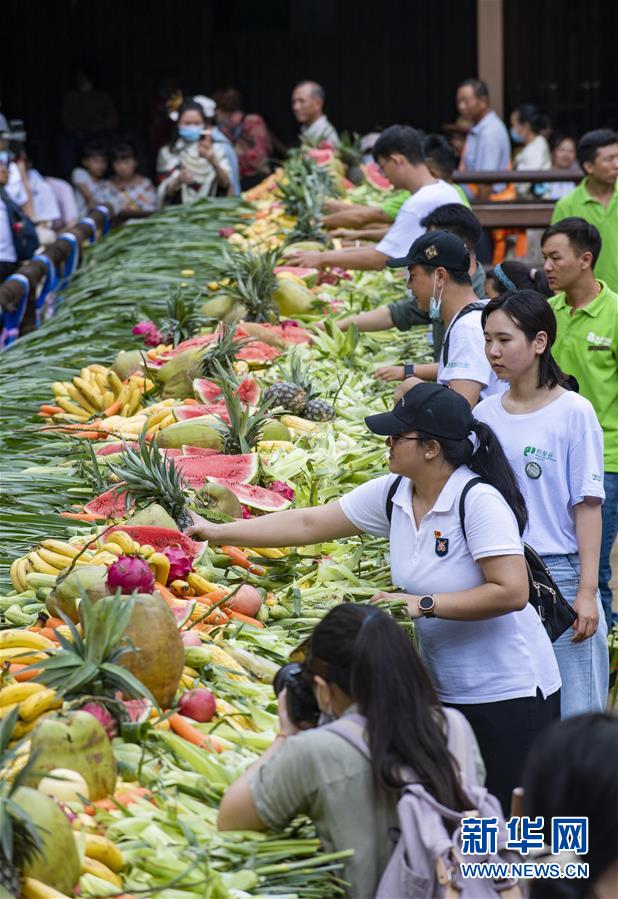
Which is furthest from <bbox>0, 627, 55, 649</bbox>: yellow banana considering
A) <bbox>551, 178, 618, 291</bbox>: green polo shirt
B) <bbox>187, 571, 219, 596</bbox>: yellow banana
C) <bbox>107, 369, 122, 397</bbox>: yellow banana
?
<bbox>551, 178, 618, 291</bbox>: green polo shirt

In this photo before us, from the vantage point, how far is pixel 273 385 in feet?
19.7

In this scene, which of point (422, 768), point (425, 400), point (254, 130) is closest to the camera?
point (422, 768)

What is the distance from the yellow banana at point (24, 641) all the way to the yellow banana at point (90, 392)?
9.77ft

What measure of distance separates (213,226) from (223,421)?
574 centimetres

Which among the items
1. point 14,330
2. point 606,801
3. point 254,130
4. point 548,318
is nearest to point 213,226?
point 14,330

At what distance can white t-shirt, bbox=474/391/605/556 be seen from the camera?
425 centimetres

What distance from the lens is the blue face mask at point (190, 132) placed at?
11.8 metres

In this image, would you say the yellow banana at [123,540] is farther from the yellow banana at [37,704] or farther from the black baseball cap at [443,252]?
the black baseball cap at [443,252]

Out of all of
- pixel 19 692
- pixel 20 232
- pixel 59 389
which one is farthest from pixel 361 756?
pixel 20 232

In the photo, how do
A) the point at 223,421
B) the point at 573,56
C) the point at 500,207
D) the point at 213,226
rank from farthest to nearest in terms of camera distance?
the point at 573,56
the point at 500,207
the point at 213,226
the point at 223,421

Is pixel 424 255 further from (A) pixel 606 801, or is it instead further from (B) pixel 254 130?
(B) pixel 254 130

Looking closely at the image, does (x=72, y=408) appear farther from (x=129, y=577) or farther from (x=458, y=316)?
(x=129, y=577)

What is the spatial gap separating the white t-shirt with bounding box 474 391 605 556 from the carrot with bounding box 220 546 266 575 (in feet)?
2.82

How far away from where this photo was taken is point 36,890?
271 cm
